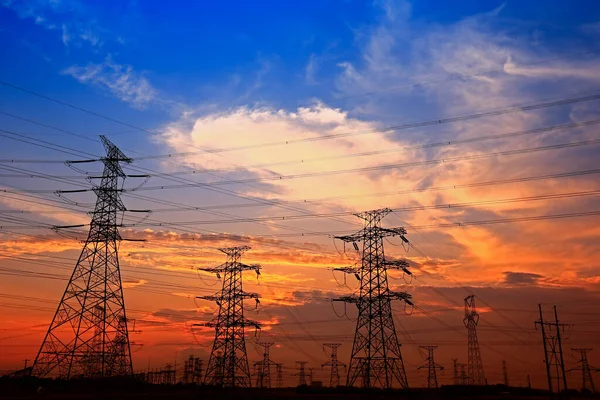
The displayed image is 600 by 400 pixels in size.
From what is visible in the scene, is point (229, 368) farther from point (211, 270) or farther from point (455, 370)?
point (455, 370)

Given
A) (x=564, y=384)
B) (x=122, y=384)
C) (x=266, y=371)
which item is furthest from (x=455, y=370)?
(x=122, y=384)

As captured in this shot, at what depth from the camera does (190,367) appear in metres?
138

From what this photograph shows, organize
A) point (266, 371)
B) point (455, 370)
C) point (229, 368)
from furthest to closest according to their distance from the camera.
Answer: point (455, 370)
point (266, 371)
point (229, 368)

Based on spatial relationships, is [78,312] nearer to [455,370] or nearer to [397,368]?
[397,368]

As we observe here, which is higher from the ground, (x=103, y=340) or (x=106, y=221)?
(x=106, y=221)

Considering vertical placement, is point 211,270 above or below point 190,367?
above

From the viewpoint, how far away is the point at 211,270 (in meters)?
80.9

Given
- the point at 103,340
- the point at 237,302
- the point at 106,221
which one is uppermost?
the point at 106,221

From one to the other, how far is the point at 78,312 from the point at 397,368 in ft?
117

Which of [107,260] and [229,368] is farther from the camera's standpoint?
[229,368]

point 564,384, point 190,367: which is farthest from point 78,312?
point 190,367

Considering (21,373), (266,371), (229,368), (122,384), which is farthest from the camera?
(266,371)

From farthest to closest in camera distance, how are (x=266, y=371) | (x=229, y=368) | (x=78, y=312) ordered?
1. (x=266, y=371)
2. (x=229, y=368)
3. (x=78, y=312)

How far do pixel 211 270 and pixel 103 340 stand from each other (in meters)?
27.4
